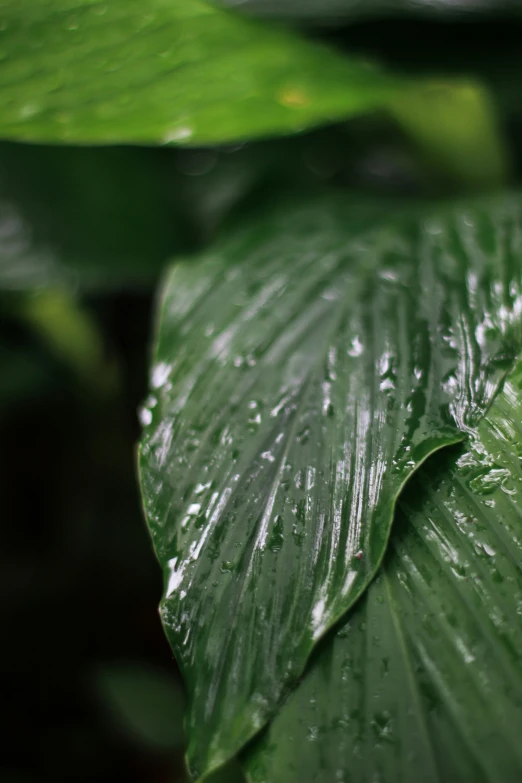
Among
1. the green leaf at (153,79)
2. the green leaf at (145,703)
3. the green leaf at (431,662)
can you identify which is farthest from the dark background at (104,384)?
the green leaf at (431,662)

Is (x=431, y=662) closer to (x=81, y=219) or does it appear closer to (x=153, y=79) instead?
(x=153, y=79)

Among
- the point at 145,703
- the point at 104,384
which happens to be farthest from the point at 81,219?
the point at 145,703

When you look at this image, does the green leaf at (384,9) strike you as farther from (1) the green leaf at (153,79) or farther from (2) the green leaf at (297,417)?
(2) the green leaf at (297,417)

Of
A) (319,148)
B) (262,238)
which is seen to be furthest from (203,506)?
(319,148)

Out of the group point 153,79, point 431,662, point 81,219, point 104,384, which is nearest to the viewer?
point 431,662

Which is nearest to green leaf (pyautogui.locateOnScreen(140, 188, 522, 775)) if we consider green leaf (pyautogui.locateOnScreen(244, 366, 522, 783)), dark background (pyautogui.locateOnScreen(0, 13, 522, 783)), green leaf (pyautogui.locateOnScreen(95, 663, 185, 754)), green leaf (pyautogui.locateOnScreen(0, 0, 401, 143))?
green leaf (pyautogui.locateOnScreen(244, 366, 522, 783))
